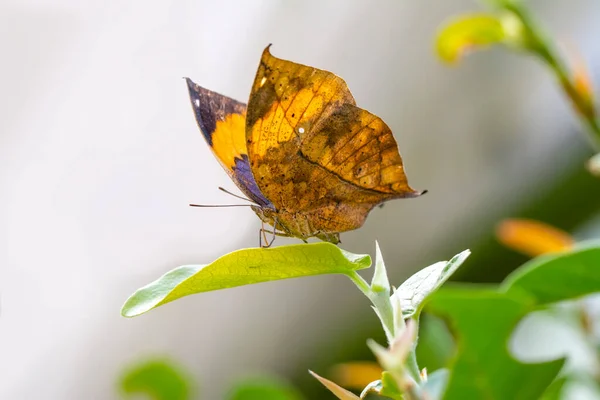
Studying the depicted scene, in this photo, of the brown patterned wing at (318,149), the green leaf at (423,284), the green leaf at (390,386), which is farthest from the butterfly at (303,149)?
the green leaf at (390,386)

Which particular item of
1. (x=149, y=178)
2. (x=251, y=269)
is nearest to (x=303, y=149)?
(x=251, y=269)

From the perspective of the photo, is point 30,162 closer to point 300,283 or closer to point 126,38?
point 126,38

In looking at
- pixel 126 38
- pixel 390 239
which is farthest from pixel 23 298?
pixel 390 239

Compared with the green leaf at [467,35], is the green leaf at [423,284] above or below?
below

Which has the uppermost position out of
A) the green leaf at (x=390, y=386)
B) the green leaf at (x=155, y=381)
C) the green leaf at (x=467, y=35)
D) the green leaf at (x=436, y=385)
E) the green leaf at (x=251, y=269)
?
the green leaf at (x=467, y=35)

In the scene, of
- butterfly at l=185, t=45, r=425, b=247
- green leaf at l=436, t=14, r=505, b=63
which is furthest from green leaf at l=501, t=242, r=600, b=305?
green leaf at l=436, t=14, r=505, b=63

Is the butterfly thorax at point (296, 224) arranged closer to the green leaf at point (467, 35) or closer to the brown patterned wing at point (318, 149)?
the brown patterned wing at point (318, 149)

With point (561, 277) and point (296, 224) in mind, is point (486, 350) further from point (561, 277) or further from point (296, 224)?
point (296, 224)
